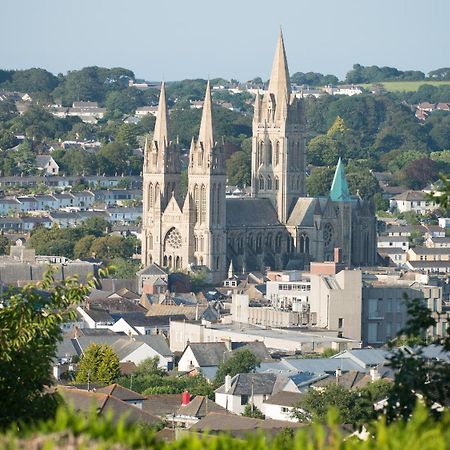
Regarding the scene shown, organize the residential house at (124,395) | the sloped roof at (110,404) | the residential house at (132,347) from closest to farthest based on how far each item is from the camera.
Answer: the sloped roof at (110,404) < the residential house at (124,395) < the residential house at (132,347)

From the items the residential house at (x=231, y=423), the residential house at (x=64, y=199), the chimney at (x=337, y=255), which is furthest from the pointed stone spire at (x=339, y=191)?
the residential house at (x=231, y=423)

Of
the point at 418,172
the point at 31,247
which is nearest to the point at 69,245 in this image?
the point at 31,247

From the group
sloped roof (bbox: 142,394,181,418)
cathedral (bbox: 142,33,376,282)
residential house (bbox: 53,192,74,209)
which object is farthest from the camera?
residential house (bbox: 53,192,74,209)

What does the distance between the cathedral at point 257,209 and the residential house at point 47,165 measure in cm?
5344

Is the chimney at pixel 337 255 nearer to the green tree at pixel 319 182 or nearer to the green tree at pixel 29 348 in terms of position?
the green tree at pixel 319 182

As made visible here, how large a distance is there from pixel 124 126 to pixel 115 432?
161m

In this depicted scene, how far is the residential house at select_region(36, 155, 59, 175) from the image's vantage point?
15525 cm

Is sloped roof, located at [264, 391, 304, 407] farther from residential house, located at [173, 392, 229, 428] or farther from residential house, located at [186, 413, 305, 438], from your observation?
residential house, located at [186, 413, 305, 438]

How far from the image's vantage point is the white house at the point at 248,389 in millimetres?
52688

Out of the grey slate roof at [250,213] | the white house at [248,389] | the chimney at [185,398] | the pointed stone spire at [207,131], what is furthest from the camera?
the grey slate roof at [250,213]

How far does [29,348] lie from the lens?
20.4 meters

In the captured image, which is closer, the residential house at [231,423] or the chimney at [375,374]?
the residential house at [231,423]

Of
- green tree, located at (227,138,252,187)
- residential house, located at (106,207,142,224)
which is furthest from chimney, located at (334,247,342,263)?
green tree, located at (227,138,252,187)

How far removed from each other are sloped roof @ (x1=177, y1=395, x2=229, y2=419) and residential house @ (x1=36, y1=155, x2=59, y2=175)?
348 ft
